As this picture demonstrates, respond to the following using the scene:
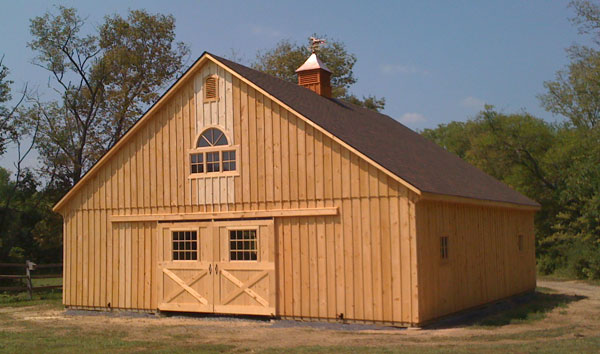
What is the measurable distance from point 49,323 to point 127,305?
201 cm

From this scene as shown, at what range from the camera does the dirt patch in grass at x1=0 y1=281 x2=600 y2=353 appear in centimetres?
1112

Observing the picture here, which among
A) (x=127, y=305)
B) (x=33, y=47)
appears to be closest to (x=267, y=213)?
(x=127, y=305)

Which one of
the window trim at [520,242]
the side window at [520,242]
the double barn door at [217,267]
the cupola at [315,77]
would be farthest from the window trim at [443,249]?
the cupola at [315,77]

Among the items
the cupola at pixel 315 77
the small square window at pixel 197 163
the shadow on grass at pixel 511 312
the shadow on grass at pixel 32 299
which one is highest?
the cupola at pixel 315 77

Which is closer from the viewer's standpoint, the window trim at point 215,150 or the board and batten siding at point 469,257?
the board and batten siding at point 469,257

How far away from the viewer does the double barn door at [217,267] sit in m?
15.0

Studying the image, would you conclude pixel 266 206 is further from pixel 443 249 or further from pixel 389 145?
pixel 443 249

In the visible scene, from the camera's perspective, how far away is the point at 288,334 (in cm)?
1309

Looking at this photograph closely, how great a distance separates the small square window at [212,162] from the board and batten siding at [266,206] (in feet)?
0.99

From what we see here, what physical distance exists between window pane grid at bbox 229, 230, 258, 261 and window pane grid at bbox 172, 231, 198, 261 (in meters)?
1.07

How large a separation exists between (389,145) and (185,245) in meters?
5.71

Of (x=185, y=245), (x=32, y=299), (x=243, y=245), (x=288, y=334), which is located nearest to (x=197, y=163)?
(x=185, y=245)

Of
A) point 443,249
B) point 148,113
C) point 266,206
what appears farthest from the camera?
point 148,113

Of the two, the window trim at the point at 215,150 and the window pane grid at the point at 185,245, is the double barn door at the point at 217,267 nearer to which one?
the window pane grid at the point at 185,245
